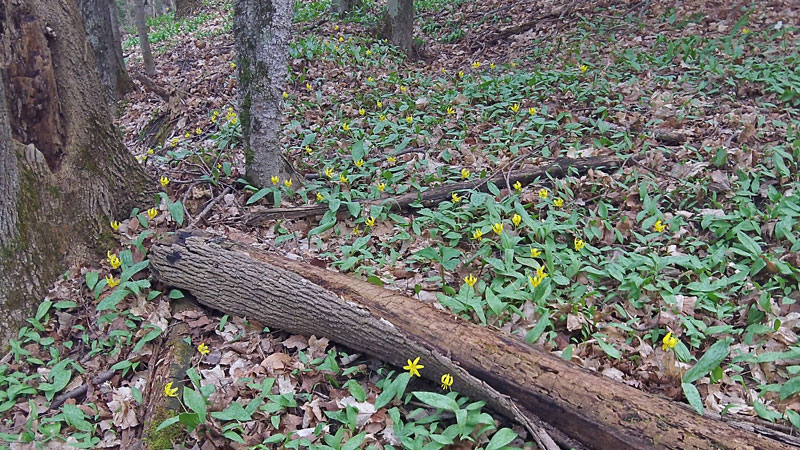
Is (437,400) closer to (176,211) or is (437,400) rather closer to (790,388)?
(790,388)

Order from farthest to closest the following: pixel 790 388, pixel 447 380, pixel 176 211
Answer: pixel 176 211, pixel 447 380, pixel 790 388

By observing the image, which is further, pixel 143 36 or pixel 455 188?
pixel 143 36

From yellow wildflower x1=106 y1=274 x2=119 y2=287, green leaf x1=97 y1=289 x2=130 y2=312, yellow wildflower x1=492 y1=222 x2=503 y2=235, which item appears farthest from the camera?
yellow wildflower x1=492 y1=222 x2=503 y2=235

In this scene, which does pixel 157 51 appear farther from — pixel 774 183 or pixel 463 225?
pixel 774 183

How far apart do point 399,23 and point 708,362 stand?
7.10m

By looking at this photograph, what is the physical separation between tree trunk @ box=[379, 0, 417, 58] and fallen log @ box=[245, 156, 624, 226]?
4646mm

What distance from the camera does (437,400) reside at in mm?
2285

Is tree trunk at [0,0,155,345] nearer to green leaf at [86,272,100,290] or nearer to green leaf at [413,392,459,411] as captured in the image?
green leaf at [86,272,100,290]

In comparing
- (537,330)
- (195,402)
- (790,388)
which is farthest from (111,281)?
(790,388)

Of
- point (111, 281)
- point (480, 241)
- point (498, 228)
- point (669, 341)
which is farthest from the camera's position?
point (480, 241)

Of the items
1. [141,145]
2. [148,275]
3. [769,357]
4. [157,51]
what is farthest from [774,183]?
[157,51]

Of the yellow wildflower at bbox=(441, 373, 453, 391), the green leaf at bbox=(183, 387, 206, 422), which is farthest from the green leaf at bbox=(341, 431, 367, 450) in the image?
the green leaf at bbox=(183, 387, 206, 422)

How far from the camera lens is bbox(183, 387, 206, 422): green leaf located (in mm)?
2357

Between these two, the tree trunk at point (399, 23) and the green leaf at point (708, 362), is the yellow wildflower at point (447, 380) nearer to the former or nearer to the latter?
the green leaf at point (708, 362)
